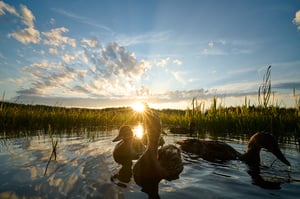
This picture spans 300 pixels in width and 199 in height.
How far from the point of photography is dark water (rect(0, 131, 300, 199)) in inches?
154

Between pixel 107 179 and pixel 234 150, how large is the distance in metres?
4.56

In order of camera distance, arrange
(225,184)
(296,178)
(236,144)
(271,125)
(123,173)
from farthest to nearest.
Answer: (271,125), (236,144), (123,173), (296,178), (225,184)

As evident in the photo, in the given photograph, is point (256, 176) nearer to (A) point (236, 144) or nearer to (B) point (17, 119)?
(A) point (236, 144)

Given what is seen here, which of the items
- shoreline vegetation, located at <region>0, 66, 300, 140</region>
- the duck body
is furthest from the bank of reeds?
the duck body

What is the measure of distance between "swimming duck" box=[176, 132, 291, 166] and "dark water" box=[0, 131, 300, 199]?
1.36ft

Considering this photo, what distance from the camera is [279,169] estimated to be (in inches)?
228

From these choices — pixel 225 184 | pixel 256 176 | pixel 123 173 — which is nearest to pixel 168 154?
pixel 123 173

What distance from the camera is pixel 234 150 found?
734cm

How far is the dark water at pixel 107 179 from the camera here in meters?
3.91

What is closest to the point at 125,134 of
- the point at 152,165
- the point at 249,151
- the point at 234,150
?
the point at 152,165

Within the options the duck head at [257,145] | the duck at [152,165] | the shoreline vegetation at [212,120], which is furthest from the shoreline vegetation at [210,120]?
the duck at [152,165]

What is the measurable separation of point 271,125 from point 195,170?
25.0 feet

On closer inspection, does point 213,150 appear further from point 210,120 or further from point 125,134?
point 210,120

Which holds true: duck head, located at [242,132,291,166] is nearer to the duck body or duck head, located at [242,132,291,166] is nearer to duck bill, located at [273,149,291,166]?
duck bill, located at [273,149,291,166]
